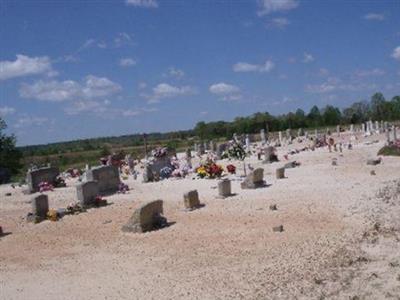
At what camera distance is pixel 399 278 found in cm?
952

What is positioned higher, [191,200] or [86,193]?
[86,193]

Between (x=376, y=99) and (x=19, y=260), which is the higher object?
(x=376, y=99)

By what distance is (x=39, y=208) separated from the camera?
19672mm

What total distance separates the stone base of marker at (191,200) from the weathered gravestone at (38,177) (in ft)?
46.8

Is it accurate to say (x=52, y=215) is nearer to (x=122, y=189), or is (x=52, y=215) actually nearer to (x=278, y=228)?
(x=122, y=189)

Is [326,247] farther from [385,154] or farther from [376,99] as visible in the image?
[376,99]

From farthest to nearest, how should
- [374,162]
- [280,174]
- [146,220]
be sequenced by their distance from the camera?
1. [374,162]
2. [280,174]
3. [146,220]

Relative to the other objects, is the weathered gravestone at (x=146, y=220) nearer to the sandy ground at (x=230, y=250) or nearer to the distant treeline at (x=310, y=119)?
the sandy ground at (x=230, y=250)

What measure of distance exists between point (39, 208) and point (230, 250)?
9643 millimetres

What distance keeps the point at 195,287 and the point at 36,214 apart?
11.0 metres

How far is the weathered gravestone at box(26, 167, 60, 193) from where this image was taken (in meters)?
29.7

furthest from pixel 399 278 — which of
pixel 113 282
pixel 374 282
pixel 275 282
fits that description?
pixel 113 282

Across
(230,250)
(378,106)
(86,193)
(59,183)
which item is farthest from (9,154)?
(378,106)

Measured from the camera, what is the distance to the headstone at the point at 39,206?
19578mm
